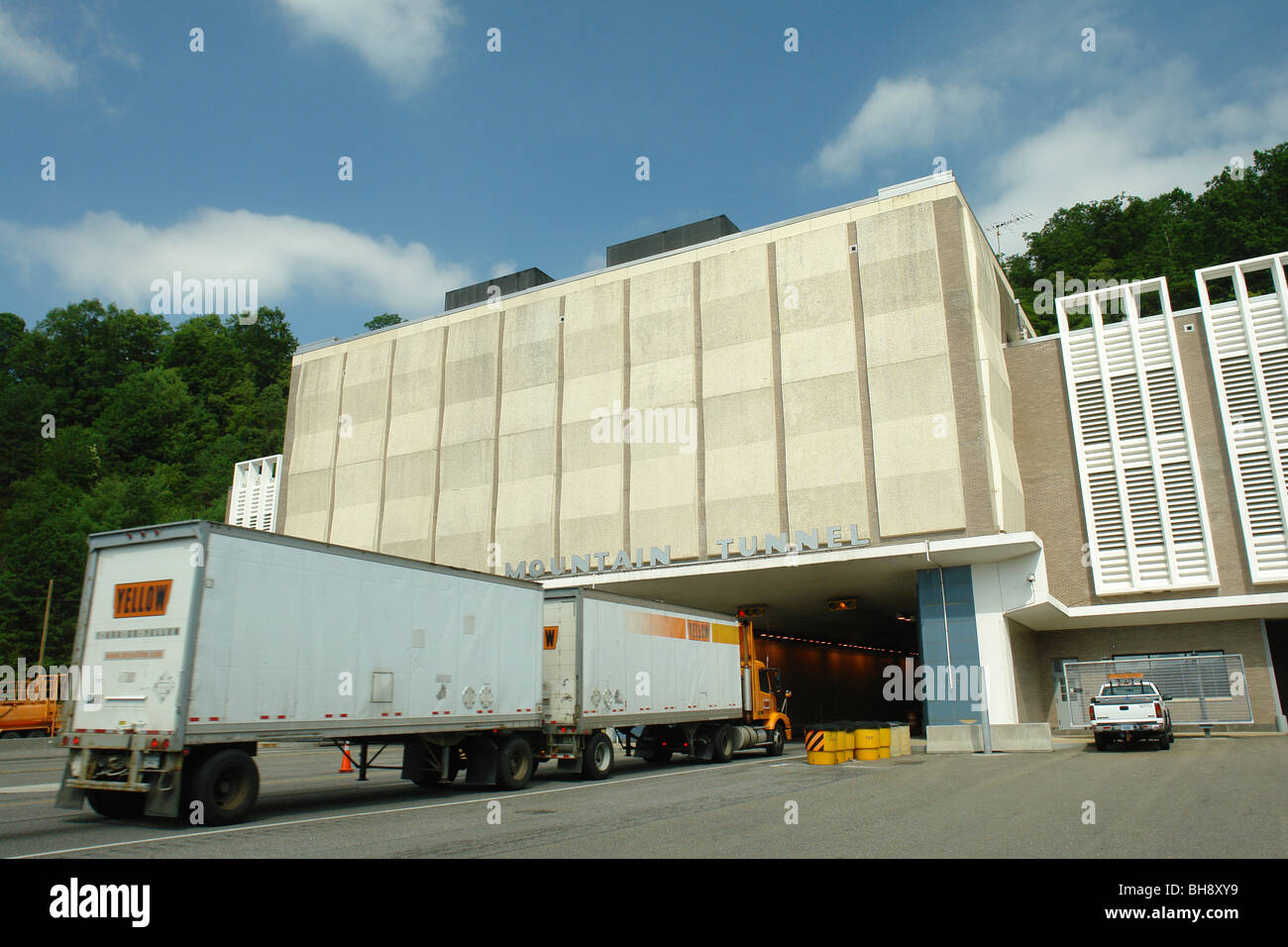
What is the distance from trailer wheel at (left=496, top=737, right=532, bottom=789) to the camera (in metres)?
16.8

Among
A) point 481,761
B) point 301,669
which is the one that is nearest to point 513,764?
point 481,761

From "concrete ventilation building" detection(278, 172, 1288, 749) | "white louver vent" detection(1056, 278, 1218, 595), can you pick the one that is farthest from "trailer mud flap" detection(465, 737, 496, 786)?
"white louver vent" detection(1056, 278, 1218, 595)

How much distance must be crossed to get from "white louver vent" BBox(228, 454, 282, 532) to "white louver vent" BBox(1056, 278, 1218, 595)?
42.5 metres

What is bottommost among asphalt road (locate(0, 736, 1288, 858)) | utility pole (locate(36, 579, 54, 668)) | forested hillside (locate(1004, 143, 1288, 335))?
asphalt road (locate(0, 736, 1288, 858))

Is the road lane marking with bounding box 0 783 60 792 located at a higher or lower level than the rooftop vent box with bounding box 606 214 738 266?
lower

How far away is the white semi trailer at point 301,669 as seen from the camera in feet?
39.0

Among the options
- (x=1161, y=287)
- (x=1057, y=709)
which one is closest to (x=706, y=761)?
(x=1057, y=709)

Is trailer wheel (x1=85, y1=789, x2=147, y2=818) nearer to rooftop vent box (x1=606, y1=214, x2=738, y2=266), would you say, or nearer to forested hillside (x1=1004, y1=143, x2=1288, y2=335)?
rooftop vent box (x1=606, y1=214, x2=738, y2=266)

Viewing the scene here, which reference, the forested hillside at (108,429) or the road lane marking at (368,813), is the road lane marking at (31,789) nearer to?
the road lane marking at (368,813)

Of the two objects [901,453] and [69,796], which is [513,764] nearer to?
[69,796]

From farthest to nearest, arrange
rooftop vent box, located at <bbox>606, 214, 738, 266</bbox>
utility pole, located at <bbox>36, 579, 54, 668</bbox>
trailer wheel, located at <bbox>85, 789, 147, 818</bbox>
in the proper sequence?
utility pole, located at <bbox>36, 579, 54, 668</bbox>, rooftop vent box, located at <bbox>606, 214, 738, 266</bbox>, trailer wheel, located at <bbox>85, 789, 147, 818</bbox>
